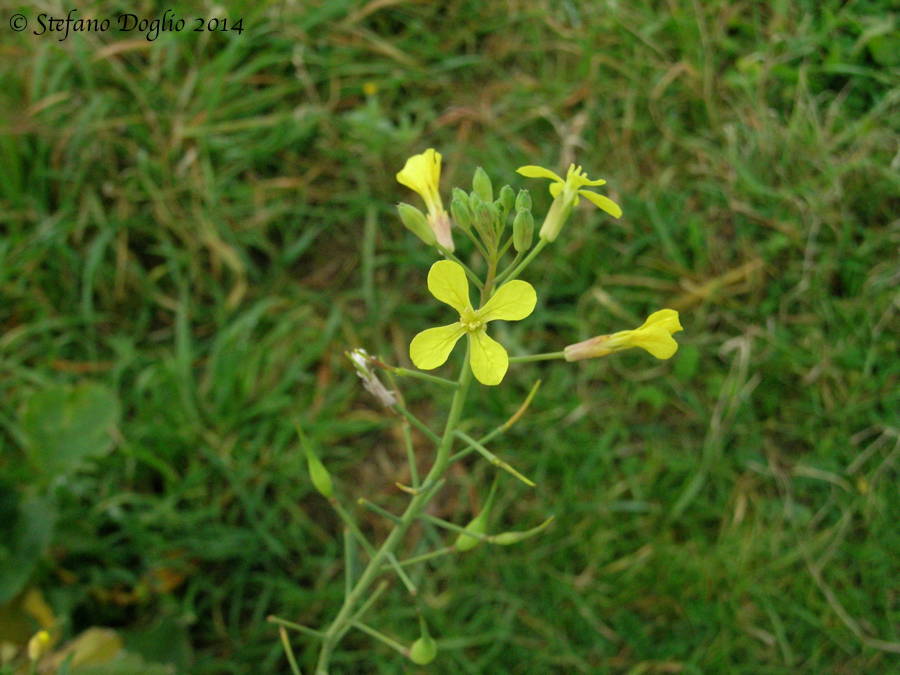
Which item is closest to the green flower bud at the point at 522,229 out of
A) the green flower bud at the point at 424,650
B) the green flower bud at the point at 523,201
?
the green flower bud at the point at 523,201

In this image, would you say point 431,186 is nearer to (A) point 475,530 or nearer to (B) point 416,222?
(B) point 416,222

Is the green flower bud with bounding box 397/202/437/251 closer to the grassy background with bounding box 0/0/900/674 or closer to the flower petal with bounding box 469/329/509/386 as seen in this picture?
the flower petal with bounding box 469/329/509/386

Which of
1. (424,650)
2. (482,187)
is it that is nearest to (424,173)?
(482,187)

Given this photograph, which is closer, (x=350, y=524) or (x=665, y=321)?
(x=665, y=321)

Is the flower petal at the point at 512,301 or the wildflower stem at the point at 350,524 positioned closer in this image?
the flower petal at the point at 512,301

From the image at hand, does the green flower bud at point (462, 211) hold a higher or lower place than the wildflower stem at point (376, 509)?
higher

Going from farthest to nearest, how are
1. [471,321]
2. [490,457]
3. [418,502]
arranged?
[418,502]
[471,321]
[490,457]

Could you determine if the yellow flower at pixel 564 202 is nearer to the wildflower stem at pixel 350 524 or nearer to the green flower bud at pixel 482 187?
the green flower bud at pixel 482 187
